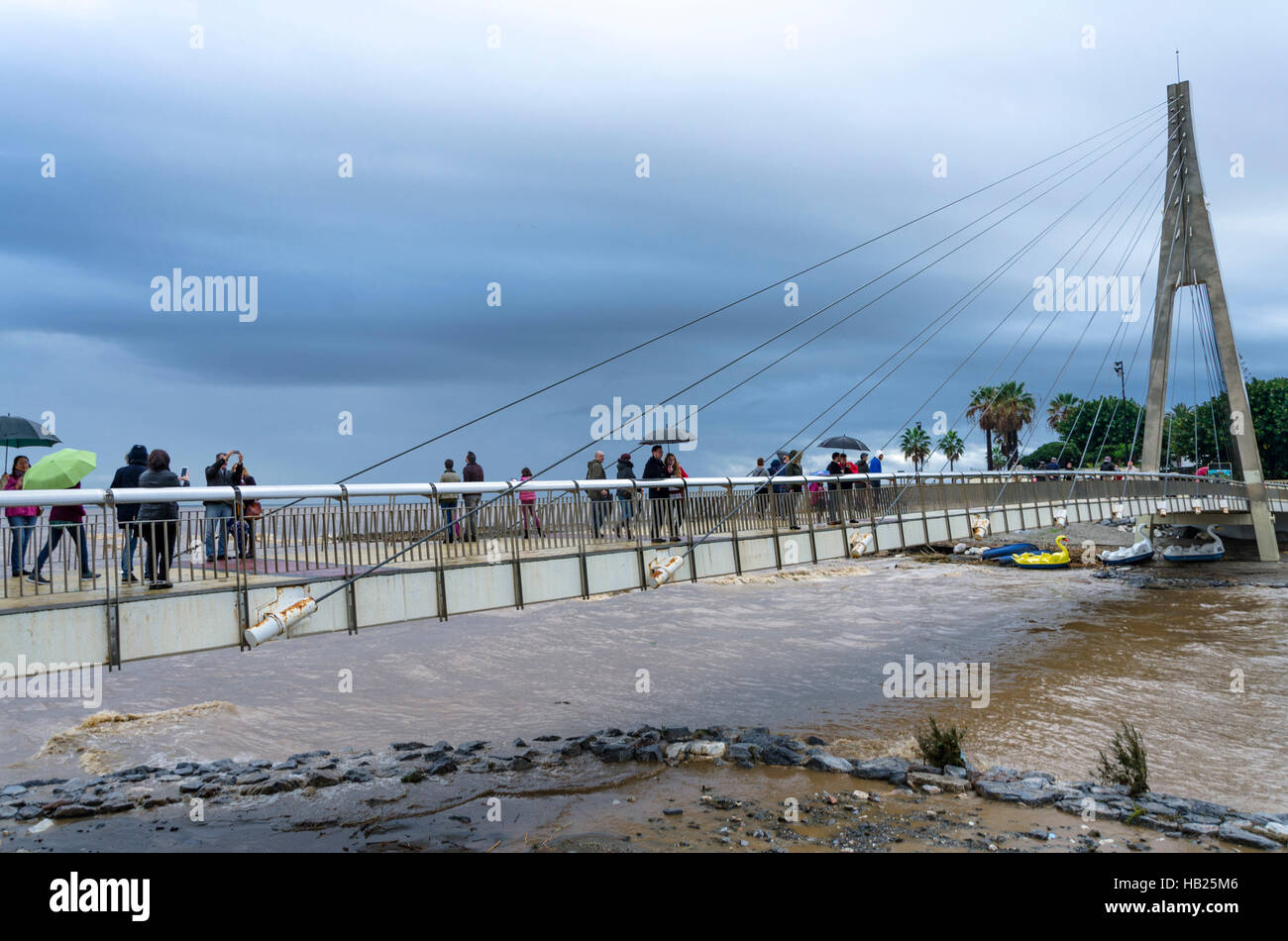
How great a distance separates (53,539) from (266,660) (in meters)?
19.7

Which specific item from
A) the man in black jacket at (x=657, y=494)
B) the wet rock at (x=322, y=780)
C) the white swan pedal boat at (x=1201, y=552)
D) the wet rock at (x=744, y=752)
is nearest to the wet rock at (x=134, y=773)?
the wet rock at (x=322, y=780)

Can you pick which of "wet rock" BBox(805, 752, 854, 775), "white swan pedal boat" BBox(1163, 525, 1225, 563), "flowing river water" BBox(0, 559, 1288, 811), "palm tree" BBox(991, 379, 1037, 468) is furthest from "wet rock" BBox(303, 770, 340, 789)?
"palm tree" BBox(991, 379, 1037, 468)

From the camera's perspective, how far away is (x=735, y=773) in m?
14.3

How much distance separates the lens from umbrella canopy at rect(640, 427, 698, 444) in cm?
2178

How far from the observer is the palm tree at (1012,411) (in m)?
79.1

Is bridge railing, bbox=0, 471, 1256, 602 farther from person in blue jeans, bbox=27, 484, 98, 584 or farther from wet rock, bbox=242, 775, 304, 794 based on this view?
wet rock, bbox=242, 775, 304, 794

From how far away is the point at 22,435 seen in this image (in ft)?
52.4

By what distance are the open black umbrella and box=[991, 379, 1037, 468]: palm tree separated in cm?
7541

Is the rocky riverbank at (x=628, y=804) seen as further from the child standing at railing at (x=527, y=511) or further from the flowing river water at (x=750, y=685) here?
the child standing at railing at (x=527, y=511)

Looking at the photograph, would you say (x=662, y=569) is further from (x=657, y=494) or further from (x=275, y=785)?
(x=275, y=785)

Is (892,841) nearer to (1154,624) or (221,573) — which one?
(221,573)

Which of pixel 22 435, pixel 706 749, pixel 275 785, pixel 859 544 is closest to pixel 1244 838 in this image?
pixel 706 749

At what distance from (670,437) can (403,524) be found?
10.3m

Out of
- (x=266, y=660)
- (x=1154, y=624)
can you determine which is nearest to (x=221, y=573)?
(x=266, y=660)
